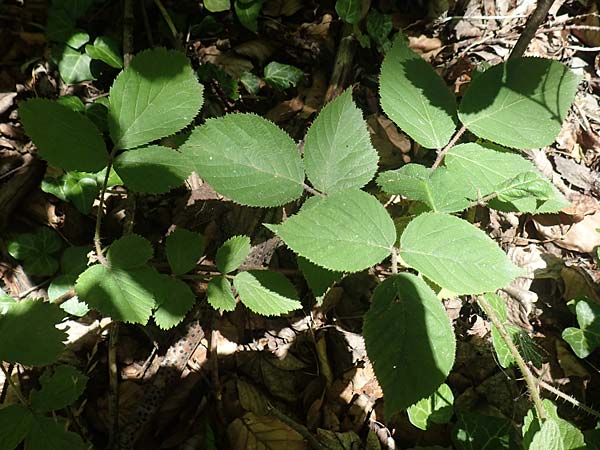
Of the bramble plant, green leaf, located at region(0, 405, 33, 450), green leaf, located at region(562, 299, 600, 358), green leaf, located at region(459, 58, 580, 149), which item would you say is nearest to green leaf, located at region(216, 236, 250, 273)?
the bramble plant

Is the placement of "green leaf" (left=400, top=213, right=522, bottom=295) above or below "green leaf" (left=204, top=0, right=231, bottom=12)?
below

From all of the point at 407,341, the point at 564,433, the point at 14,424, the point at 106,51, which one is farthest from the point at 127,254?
the point at 564,433

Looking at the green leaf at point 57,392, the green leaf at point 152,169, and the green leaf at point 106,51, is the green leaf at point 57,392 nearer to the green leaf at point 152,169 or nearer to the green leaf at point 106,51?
the green leaf at point 152,169

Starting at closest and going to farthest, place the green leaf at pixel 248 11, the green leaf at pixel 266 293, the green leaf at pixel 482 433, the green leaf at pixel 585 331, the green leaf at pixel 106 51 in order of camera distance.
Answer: the green leaf at pixel 266 293, the green leaf at pixel 482 433, the green leaf at pixel 585 331, the green leaf at pixel 106 51, the green leaf at pixel 248 11

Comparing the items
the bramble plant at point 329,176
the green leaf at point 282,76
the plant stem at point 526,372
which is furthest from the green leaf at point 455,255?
the green leaf at point 282,76

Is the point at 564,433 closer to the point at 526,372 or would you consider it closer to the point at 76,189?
the point at 526,372

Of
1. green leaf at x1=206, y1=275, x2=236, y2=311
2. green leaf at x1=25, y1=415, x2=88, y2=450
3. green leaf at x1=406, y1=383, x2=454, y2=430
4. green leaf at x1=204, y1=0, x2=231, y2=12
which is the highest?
green leaf at x1=204, y1=0, x2=231, y2=12

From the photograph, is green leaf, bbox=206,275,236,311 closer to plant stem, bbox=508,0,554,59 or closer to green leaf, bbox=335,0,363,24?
plant stem, bbox=508,0,554,59
